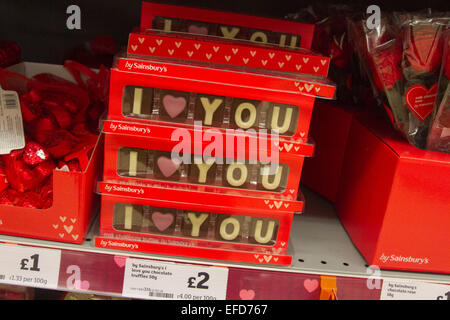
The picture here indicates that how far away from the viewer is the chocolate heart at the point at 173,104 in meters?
0.80

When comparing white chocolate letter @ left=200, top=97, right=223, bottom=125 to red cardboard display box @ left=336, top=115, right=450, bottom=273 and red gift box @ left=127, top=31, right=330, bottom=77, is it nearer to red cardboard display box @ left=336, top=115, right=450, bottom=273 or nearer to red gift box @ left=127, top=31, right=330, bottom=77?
red gift box @ left=127, top=31, right=330, bottom=77

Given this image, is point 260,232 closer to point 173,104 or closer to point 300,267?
point 300,267

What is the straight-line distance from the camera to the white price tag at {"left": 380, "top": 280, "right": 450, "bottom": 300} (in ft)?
2.71

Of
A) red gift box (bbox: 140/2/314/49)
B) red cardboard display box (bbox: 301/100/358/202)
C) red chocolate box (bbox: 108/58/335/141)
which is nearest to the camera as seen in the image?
red chocolate box (bbox: 108/58/335/141)

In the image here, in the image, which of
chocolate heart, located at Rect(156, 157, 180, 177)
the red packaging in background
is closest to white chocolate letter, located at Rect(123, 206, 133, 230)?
chocolate heart, located at Rect(156, 157, 180, 177)

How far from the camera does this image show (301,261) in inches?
34.2

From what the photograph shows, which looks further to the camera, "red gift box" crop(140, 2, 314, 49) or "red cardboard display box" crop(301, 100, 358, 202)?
"red cardboard display box" crop(301, 100, 358, 202)

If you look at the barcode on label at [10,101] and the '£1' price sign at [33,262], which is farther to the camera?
the barcode on label at [10,101]

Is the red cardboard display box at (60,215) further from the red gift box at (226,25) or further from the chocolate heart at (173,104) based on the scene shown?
the red gift box at (226,25)

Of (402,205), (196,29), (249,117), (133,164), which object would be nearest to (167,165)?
(133,164)

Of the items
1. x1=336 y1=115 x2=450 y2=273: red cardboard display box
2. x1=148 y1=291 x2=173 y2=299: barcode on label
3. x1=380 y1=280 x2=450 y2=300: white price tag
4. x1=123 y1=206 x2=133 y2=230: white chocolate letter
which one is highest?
x1=336 y1=115 x2=450 y2=273: red cardboard display box

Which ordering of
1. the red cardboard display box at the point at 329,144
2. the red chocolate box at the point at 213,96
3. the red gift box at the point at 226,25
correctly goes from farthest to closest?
the red cardboard display box at the point at 329,144, the red gift box at the point at 226,25, the red chocolate box at the point at 213,96

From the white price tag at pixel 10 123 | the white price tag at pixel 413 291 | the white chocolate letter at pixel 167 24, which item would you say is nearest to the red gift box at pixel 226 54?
the white chocolate letter at pixel 167 24

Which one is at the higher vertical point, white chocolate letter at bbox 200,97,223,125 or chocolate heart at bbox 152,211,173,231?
white chocolate letter at bbox 200,97,223,125
